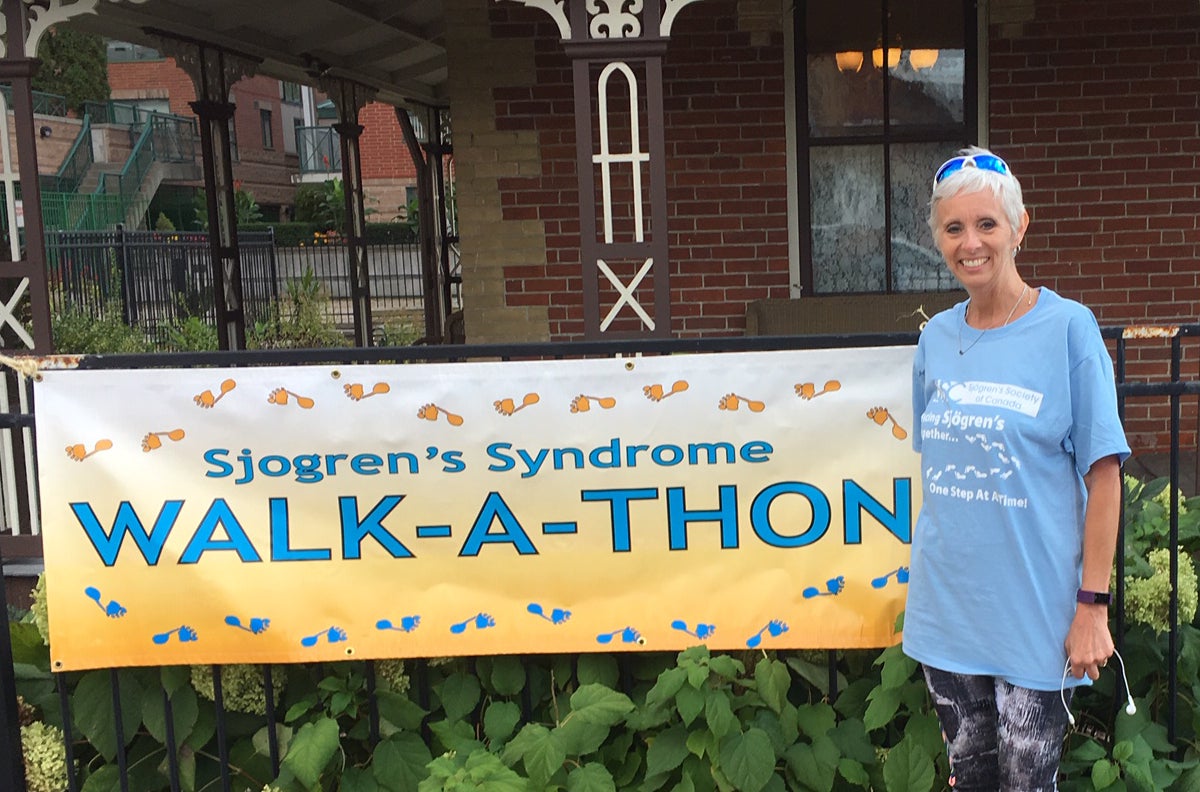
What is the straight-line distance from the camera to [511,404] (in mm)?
3311

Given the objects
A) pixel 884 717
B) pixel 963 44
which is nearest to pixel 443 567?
pixel 884 717

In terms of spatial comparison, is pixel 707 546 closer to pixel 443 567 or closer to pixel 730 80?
pixel 443 567

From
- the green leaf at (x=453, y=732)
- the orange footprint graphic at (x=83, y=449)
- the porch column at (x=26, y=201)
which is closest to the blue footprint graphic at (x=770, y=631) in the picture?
the green leaf at (x=453, y=732)

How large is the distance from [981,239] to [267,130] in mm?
39765

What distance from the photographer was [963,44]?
690 cm

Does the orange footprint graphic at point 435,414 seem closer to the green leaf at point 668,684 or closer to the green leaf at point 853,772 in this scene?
the green leaf at point 668,684

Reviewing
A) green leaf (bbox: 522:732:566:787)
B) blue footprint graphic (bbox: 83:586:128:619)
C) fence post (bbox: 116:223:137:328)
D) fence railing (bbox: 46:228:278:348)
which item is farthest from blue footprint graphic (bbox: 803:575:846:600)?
fence post (bbox: 116:223:137:328)

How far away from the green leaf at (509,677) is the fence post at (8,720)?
1.45 m

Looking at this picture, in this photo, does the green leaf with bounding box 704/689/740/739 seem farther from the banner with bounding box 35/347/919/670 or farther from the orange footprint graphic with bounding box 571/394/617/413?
the orange footprint graphic with bounding box 571/394/617/413

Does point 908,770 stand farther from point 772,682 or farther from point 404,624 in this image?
point 404,624

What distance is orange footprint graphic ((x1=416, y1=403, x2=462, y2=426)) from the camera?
3316 mm

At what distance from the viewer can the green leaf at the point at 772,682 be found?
3229 mm

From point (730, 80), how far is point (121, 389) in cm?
460

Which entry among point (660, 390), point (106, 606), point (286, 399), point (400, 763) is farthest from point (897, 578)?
point (106, 606)
